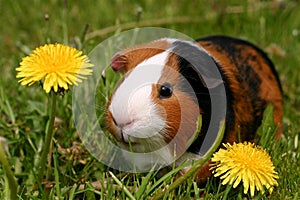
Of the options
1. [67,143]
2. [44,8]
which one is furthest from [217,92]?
[44,8]

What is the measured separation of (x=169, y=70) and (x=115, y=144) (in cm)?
53

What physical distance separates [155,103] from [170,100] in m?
0.09

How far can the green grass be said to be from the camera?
2.48 metres

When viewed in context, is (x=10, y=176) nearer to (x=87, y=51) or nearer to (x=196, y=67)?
(x=196, y=67)

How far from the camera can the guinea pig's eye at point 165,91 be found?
2373mm

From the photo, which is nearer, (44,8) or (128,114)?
(128,114)

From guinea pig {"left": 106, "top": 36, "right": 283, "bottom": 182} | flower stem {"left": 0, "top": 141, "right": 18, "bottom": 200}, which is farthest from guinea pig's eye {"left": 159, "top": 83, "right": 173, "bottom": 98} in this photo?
flower stem {"left": 0, "top": 141, "right": 18, "bottom": 200}

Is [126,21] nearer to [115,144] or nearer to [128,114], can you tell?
[115,144]

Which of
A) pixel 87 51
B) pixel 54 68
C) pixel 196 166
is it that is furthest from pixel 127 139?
pixel 87 51

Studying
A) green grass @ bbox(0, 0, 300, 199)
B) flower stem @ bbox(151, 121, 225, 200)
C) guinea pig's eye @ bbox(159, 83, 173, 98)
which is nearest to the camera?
flower stem @ bbox(151, 121, 225, 200)

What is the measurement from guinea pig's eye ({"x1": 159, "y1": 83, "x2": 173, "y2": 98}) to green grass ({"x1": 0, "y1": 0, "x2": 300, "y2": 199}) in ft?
1.13

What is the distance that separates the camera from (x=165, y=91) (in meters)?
2.38

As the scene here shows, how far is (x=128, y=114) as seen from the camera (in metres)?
2.22

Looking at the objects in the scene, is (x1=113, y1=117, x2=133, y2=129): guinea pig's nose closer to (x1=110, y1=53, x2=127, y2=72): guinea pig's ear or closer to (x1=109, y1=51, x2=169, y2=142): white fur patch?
(x1=109, y1=51, x2=169, y2=142): white fur patch
